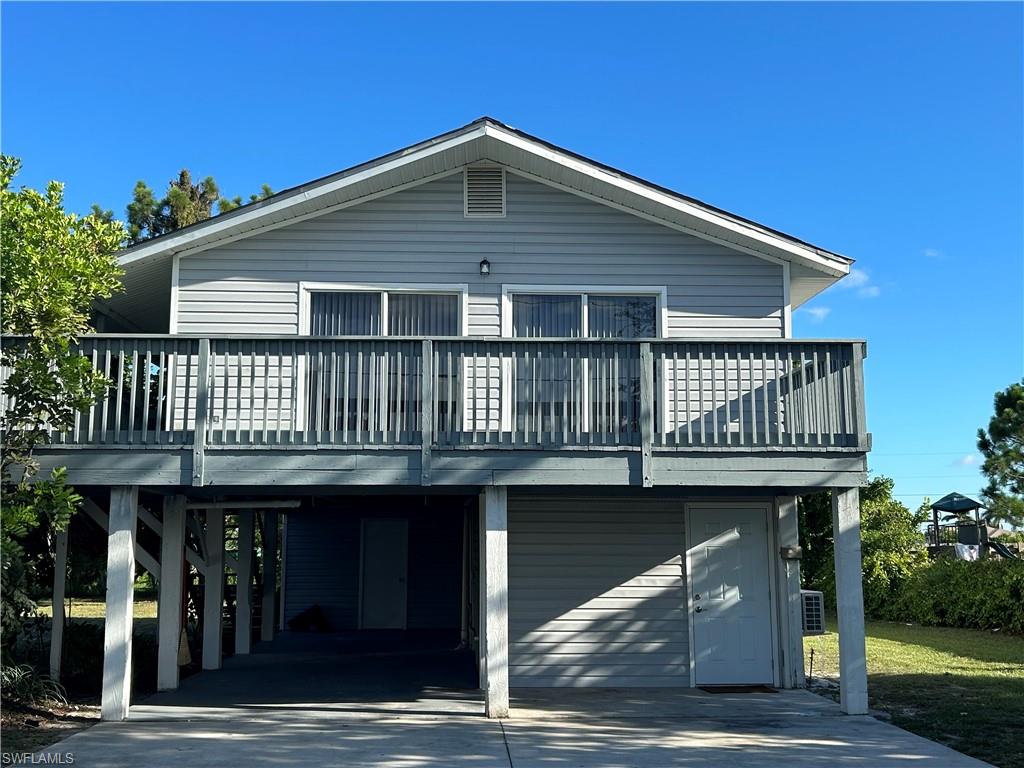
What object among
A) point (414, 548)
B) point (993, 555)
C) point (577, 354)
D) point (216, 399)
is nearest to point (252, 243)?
point (216, 399)

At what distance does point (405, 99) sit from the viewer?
54.7 feet

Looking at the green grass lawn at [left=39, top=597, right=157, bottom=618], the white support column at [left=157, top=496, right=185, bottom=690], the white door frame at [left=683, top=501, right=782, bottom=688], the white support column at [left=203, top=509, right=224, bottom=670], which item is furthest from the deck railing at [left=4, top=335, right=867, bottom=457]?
the green grass lawn at [left=39, top=597, right=157, bottom=618]

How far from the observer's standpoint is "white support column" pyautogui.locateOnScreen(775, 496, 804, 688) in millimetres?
11305

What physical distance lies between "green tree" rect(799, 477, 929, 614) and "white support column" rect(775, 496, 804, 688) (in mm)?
8659

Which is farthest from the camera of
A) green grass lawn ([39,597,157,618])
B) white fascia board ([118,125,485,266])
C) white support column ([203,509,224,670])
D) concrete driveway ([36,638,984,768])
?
green grass lawn ([39,597,157,618])

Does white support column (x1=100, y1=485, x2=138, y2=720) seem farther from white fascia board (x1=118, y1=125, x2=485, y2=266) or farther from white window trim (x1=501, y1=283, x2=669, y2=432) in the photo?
white window trim (x1=501, y1=283, x2=669, y2=432)

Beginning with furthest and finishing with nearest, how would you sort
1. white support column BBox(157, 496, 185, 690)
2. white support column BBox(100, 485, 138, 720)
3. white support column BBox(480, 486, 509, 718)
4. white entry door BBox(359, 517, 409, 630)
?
white entry door BBox(359, 517, 409, 630)
white support column BBox(157, 496, 185, 690)
white support column BBox(480, 486, 509, 718)
white support column BBox(100, 485, 138, 720)

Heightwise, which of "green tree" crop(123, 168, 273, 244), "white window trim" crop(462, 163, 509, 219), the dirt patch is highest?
"green tree" crop(123, 168, 273, 244)

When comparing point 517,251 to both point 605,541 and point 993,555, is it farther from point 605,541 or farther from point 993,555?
point 993,555

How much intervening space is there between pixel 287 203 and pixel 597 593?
19.0ft

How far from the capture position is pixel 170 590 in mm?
10664

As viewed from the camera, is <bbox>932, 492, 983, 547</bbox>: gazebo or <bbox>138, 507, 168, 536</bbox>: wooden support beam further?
<bbox>932, 492, 983, 547</bbox>: gazebo

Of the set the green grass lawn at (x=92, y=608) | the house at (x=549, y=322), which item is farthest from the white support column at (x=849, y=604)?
the green grass lawn at (x=92, y=608)

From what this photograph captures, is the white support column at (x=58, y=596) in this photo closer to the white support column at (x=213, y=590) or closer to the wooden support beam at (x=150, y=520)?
the wooden support beam at (x=150, y=520)
